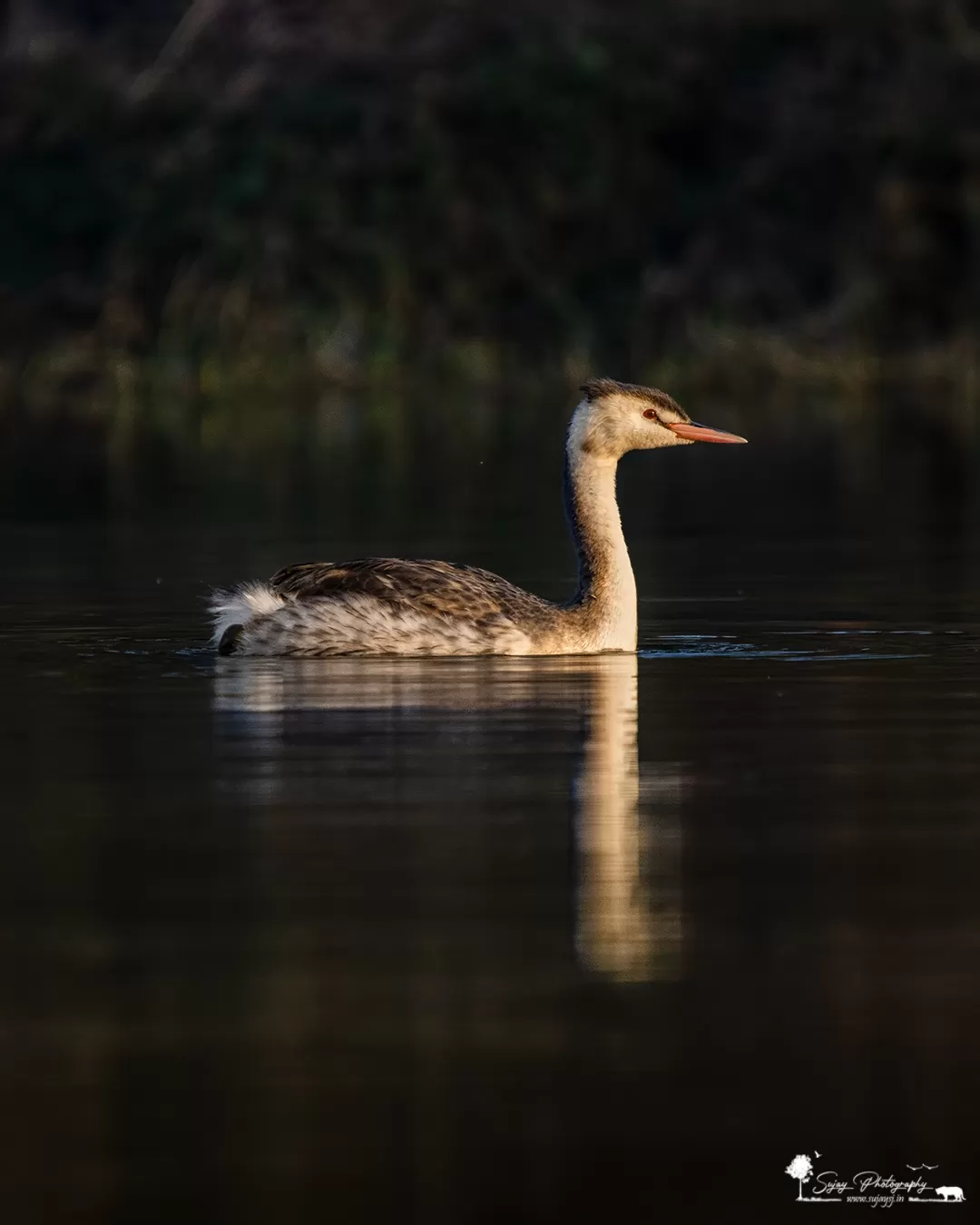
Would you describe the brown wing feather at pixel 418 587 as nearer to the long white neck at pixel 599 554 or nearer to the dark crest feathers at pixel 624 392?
the long white neck at pixel 599 554

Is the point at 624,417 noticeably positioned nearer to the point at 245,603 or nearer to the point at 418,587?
the point at 418,587

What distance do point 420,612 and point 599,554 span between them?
41.1 inches

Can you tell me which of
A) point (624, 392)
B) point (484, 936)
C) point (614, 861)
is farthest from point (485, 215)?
point (484, 936)

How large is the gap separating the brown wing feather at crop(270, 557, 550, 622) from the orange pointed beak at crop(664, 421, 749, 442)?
106 cm

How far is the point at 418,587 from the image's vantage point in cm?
1426

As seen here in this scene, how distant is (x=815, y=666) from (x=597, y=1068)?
704 cm

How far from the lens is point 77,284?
1518 inches

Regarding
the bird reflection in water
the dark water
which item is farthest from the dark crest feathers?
the dark water

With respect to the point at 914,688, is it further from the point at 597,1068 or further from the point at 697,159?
the point at 697,159

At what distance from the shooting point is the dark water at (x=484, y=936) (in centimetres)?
654

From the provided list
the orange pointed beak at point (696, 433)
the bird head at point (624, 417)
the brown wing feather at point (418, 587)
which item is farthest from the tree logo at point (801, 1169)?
the bird head at point (624, 417)

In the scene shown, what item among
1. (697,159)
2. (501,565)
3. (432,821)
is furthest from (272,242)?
(432,821)

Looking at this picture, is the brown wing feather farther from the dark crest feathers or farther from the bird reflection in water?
the dark crest feathers

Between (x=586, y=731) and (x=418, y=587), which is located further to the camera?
(x=418, y=587)
